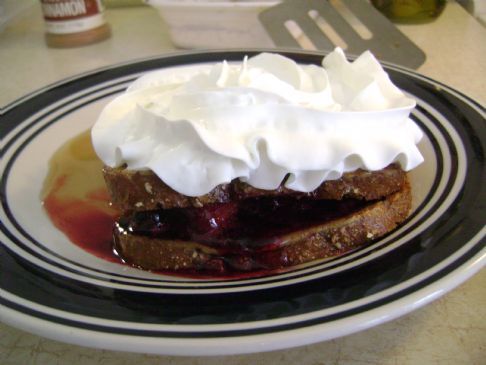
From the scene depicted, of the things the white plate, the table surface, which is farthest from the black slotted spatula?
the white plate

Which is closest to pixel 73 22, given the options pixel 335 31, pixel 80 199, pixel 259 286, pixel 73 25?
pixel 73 25

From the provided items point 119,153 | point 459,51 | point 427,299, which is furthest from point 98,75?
point 459,51

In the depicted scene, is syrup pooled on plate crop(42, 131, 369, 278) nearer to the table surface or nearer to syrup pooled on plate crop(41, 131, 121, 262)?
syrup pooled on plate crop(41, 131, 121, 262)

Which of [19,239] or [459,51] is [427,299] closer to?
[19,239]

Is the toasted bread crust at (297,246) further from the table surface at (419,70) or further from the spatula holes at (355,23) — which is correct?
the spatula holes at (355,23)

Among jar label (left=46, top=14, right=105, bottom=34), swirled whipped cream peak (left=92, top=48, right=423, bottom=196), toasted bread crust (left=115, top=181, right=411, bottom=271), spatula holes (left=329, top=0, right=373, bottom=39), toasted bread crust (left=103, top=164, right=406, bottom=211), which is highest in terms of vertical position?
swirled whipped cream peak (left=92, top=48, right=423, bottom=196)
